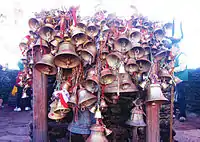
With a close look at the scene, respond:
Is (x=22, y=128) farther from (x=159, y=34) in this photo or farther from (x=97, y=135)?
(x=159, y=34)

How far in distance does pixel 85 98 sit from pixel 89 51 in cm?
50

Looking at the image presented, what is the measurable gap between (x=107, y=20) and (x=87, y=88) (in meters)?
0.86

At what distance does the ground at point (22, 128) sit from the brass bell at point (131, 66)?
3434mm

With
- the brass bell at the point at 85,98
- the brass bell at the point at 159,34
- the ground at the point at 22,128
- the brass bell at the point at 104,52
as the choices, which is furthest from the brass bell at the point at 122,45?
the ground at the point at 22,128

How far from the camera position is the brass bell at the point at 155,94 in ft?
8.14

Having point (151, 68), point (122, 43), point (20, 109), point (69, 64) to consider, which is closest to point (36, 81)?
point (69, 64)

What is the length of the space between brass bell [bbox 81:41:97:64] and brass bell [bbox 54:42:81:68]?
9cm

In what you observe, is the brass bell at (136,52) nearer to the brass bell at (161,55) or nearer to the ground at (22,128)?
the brass bell at (161,55)

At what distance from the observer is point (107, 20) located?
274 centimetres

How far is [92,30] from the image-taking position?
8.53 feet

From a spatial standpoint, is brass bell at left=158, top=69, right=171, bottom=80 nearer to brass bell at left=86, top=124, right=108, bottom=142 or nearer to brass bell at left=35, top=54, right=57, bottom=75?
brass bell at left=86, top=124, right=108, bottom=142

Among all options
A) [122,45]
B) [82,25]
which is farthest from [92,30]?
[122,45]

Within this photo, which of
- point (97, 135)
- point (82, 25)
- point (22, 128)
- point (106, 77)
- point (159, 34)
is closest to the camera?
point (97, 135)

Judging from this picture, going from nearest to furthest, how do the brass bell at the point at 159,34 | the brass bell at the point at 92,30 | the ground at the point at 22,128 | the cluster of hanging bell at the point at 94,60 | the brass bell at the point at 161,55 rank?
the cluster of hanging bell at the point at 94,60, the brass bell at the point at 92,30, the brass bell at the point at 161,55, the brass bell at the point at 159,34, the ground at the point at 22,128
